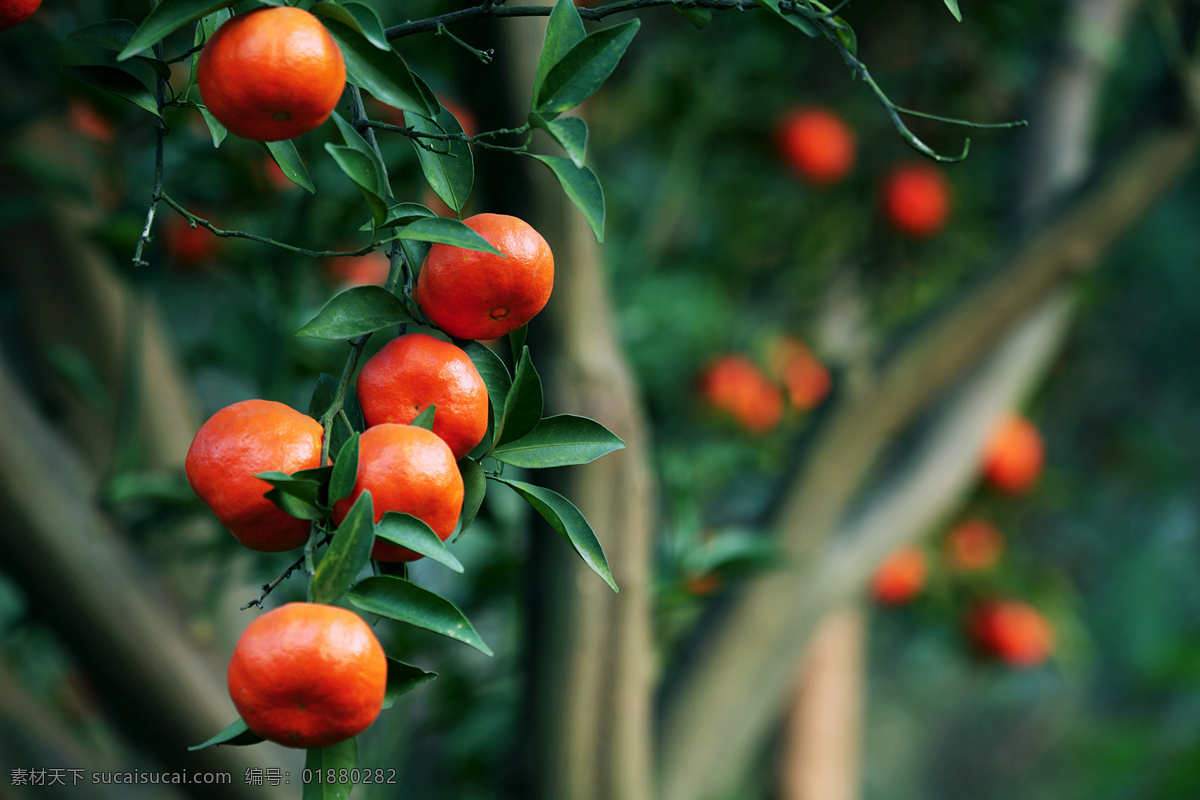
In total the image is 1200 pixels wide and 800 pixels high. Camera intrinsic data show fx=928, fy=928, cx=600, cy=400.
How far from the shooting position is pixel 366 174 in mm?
228

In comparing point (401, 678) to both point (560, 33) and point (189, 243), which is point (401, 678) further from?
point (189, 243)

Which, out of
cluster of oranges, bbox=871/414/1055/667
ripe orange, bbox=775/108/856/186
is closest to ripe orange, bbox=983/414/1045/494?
cluster of oranges, bbox=871/414/1055/667

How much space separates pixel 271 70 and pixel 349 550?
0.11 meters

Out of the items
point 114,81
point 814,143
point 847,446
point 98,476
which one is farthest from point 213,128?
point 814,143

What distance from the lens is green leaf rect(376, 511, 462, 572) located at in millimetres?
218

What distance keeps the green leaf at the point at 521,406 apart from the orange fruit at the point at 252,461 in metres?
0.05

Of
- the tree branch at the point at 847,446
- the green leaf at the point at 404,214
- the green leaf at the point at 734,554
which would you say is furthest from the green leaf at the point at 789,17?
the tree branch at the point at 847,446

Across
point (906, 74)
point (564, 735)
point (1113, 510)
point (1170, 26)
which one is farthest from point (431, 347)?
point (1113, 510)

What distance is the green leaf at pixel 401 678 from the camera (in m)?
0.24

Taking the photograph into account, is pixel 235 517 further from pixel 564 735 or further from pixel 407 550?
pixel 564 735

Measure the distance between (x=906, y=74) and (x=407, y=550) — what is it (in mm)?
982

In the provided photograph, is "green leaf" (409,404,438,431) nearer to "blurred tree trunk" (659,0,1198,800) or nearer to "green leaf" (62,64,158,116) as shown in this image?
"green leaf" (62,64,158,116)

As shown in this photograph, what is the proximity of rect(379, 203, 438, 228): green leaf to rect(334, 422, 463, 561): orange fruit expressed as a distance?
0.05 meters

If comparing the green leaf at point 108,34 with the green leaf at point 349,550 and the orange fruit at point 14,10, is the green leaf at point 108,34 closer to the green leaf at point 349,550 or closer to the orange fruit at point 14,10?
the orange fruit at point 14,10
